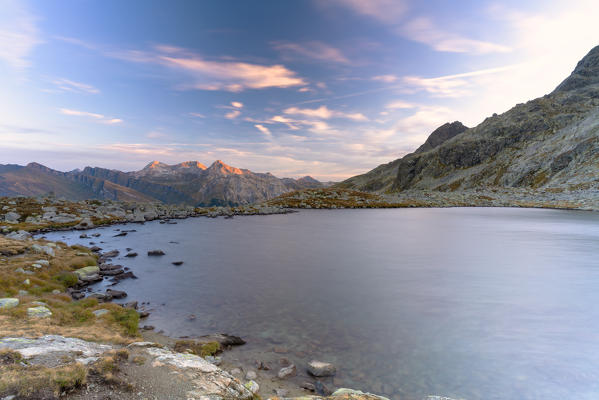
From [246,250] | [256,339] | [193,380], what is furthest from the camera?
[246,250]

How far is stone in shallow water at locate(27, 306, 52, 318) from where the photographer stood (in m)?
13.2

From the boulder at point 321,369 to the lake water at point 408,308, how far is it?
408 mm

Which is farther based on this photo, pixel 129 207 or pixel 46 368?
pixel 129 207

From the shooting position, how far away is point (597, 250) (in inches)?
1331

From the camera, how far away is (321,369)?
11797 millimetres

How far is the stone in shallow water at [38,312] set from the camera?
13.2 meters

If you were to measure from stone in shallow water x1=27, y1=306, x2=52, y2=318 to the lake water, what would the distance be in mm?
5084

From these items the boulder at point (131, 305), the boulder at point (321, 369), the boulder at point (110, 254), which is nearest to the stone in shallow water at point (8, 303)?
the boulder at point (131, 305)

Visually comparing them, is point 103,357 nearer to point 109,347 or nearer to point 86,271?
point 109,347

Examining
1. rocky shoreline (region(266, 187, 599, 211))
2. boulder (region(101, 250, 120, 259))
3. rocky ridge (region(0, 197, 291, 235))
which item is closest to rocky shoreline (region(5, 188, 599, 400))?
boulder (region(101, 250, 120, 259))

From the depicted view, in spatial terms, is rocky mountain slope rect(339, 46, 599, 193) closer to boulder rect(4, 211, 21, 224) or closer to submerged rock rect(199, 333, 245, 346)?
submerged rock rect(199, 333, 245, 346)

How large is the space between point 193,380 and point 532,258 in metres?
38.9

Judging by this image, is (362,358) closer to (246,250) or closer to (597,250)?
(246,250)

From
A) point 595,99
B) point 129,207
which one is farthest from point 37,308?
point 595,99
